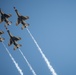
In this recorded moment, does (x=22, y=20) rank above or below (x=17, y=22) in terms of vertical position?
below

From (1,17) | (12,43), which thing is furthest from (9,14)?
(12,43)

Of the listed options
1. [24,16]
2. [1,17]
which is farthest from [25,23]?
[1,17]

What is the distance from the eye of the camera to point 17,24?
325 feet

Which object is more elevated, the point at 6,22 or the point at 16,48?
the point at 6,22

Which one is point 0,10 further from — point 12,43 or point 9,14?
point 12,43

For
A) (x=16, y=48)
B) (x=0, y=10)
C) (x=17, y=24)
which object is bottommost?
(x=16, y=48)

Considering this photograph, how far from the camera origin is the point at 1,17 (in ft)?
326

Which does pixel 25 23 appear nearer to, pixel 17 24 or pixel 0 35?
pixel 17 24

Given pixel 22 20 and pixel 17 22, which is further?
pixel 17 22

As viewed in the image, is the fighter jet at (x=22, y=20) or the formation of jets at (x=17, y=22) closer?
the fighter jet at (x=22, y=20)

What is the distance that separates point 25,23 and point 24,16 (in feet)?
7.74

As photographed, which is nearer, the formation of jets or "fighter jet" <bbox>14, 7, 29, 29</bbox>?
"fighter jet" <bbox>14, 7, 29, 29</bbox>

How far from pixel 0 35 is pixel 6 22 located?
5636 millimetres

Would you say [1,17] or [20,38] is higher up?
[1,17]
